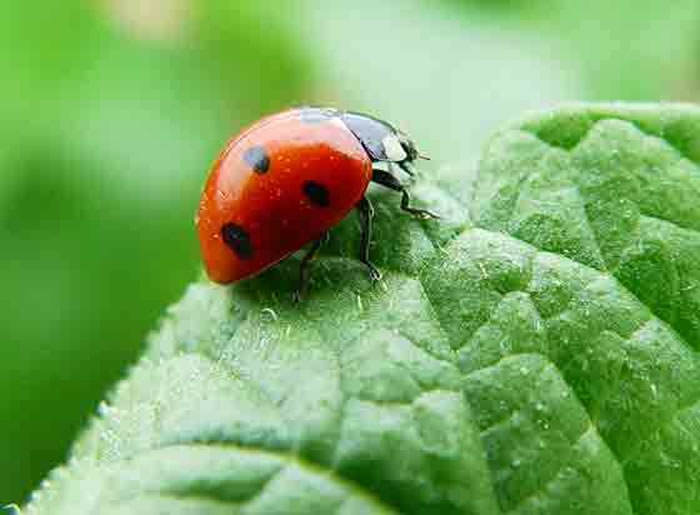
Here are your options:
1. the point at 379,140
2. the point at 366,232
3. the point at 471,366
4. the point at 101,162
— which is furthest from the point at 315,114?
the point at 101,162

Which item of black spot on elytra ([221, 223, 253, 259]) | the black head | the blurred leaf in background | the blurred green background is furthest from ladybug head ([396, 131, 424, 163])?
the blurred leaf in background

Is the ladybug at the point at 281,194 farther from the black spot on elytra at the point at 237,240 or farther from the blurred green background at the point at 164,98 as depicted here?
the blurred green background at the point at 164,98

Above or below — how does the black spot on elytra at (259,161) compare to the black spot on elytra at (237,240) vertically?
above

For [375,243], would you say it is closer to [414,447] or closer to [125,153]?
[414,447]

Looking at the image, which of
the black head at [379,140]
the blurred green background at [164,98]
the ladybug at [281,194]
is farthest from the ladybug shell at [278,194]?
the blurred green background at [164,98]

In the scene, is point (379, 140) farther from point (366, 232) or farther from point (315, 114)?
point (366, 232)

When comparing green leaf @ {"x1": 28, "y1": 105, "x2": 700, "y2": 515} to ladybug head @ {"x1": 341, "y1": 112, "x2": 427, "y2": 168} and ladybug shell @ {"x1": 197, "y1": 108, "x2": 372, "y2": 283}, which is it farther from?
ladybug head @ {"x1": 341, "y1": 112, "x2": 427, "y2": 168}

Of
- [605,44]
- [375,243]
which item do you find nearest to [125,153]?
[605,44]

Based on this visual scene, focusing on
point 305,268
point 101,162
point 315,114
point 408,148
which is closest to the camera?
point 305,268
